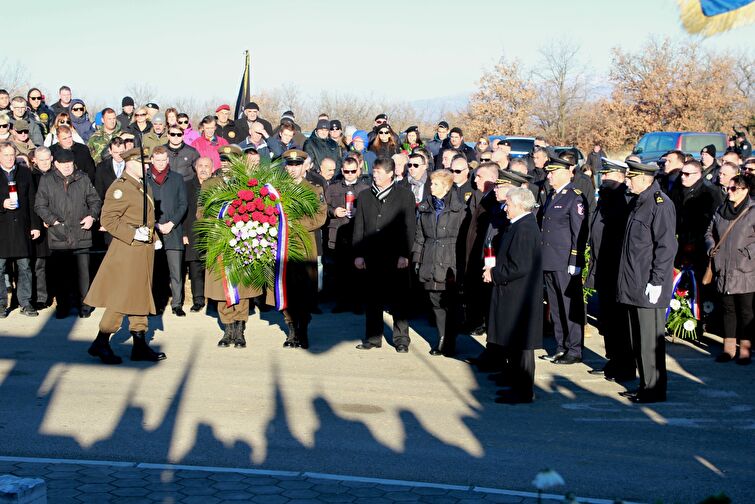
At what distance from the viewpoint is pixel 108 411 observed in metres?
8.22

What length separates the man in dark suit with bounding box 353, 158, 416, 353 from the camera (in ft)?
35.8

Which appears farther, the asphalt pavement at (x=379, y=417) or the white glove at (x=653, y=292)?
the white glove at (x=653, y=292)

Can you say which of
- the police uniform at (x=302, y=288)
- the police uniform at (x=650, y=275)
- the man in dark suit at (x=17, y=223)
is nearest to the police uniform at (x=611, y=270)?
the police uniform at (x=650, y=275)

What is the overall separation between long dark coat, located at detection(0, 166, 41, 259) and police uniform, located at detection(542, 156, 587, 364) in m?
6.92

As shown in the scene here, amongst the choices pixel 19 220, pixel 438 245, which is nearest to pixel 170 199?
pixel 19 220

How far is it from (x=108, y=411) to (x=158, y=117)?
8.81m

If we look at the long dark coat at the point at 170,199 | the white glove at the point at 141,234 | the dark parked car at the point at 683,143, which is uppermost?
the dark parked car at the point at 683,143

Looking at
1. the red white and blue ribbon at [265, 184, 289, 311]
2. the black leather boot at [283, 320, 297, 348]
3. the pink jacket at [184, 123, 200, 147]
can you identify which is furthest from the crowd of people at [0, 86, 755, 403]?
the pink jacket at [184, 123, 200, 147]

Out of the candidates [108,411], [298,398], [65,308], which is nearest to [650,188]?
[298,398]

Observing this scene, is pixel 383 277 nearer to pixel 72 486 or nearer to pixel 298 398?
pixel 298 398

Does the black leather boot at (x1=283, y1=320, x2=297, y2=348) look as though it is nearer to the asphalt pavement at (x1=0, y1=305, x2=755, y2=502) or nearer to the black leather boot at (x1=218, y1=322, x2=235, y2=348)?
the asphalt pavement at (x1=0, y1=305, x2=755, y2=502)

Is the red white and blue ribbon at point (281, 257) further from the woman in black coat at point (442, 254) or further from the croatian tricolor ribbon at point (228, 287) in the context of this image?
the woman in black coat at point (442, 254)

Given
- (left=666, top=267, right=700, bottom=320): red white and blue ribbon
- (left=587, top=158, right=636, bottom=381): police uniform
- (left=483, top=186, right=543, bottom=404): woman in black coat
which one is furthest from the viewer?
(left=666, top=267, right=700, bottom=320): red white and blue ribbon

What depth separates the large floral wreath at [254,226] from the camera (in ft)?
34.9
